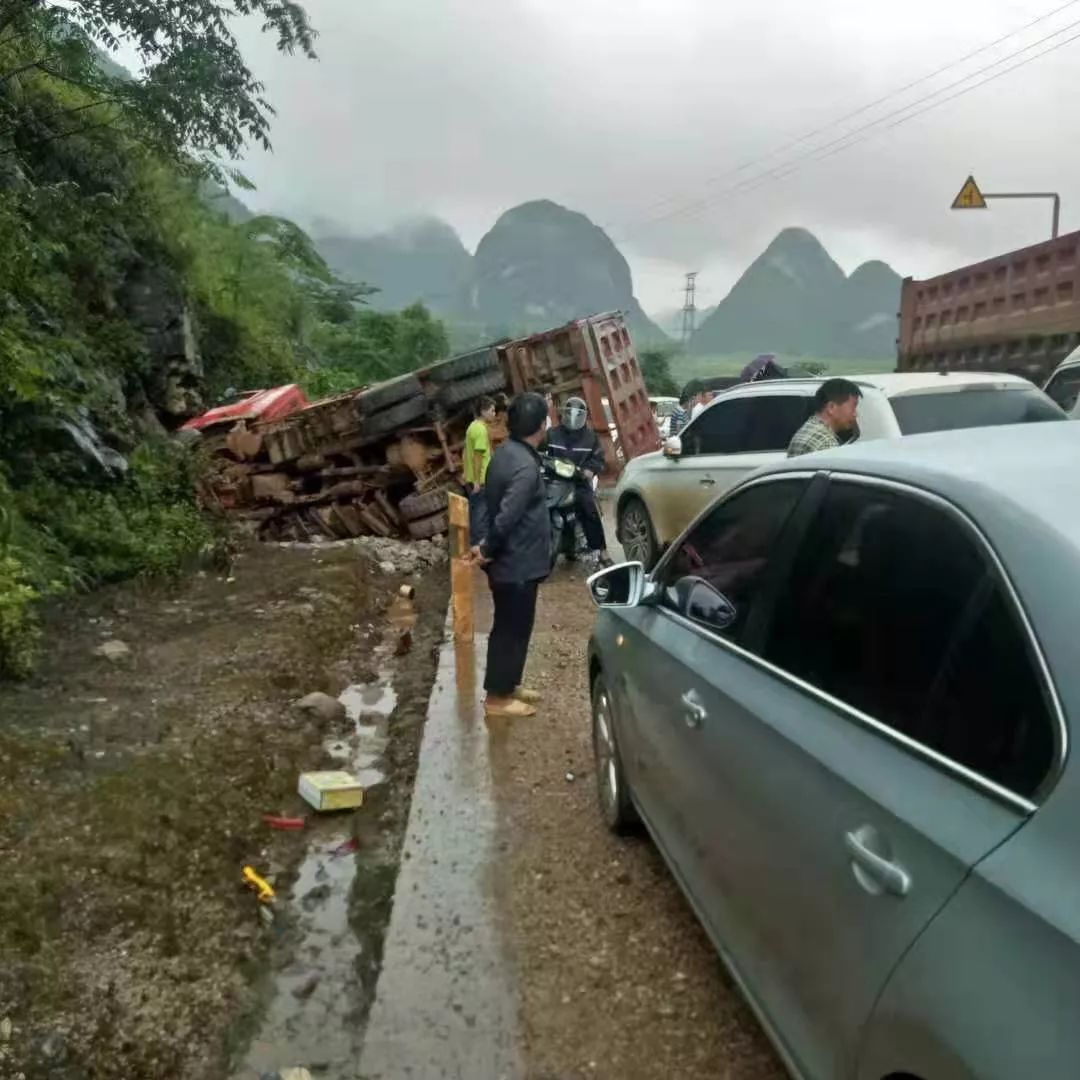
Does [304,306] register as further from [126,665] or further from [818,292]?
[818,292]

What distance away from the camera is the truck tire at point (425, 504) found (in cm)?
1269

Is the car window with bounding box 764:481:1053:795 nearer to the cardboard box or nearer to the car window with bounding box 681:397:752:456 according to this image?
the cardboard box

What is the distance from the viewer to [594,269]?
14875 cm

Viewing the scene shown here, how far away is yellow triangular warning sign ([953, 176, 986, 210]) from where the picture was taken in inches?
782

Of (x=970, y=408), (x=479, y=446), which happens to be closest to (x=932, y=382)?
(x=970, y=408)

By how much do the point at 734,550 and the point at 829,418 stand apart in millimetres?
2839

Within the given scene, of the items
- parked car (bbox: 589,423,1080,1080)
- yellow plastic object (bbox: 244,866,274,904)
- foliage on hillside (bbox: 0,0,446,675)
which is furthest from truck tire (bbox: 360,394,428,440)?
parked car (bbox: 589,423,1080,1080)

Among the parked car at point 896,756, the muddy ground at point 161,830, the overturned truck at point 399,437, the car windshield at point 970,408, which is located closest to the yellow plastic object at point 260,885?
the muddy ground at point 161,830

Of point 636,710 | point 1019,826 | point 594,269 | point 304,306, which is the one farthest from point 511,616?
point 594,269

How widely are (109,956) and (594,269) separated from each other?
150016 mm

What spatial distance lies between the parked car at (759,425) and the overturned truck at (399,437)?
100 inches

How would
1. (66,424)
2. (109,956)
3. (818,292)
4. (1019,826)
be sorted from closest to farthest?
(1019,826) → (109,956) → (66,424) → (818,292)

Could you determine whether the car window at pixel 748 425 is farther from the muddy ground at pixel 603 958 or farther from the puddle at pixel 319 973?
the puddle at pixel 319 973

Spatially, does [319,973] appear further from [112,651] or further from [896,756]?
[112,651]
